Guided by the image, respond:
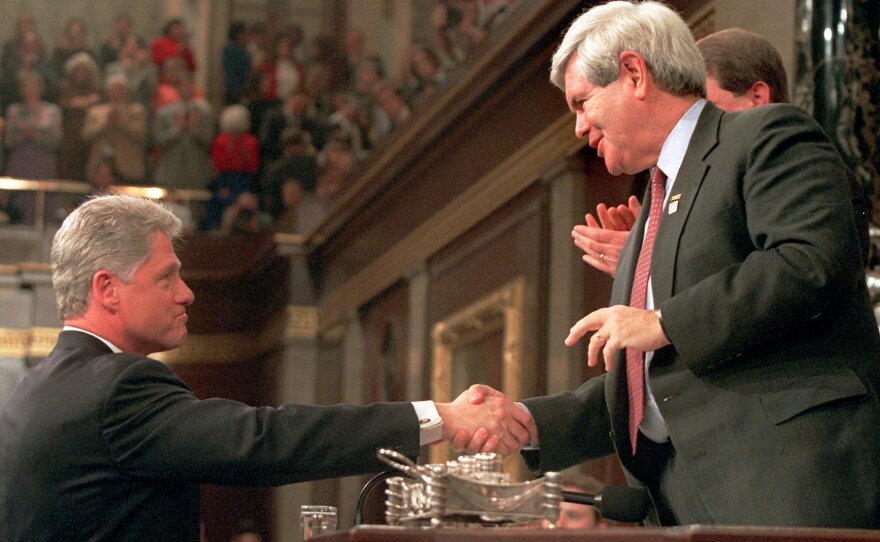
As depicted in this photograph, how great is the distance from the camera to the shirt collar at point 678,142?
2.79 meters

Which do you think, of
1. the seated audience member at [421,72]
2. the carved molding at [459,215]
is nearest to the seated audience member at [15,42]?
the seated audience member at [421,72]

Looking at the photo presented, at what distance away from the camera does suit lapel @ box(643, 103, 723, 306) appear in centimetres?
264

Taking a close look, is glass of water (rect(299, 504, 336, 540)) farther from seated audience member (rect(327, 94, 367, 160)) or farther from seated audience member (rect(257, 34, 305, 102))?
seated audience member (rect(257, 34, 305, 102))

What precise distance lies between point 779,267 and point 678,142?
487mm

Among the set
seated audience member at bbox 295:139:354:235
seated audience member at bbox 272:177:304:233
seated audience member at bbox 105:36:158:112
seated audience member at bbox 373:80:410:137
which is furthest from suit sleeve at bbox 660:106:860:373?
seated audience member at bbox 105:36:158:112

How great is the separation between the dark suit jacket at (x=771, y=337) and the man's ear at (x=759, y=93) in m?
0.78

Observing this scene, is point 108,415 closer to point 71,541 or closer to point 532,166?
point 71,541

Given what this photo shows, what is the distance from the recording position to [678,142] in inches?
110

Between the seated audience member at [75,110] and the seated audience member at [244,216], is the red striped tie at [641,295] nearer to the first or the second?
the seated audience member at [244,216]

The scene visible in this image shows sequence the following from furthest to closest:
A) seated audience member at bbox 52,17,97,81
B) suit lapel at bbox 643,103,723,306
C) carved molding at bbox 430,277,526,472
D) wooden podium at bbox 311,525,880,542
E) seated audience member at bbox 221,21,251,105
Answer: seated audience member at bbox 221,21,251,105
seated audience member at bbox 52,17,97,81
carved molding at bbox 430,277,526,472
suit lapel at bbox 643,103,723,306
wooden podium at bbox 311,525,880,542

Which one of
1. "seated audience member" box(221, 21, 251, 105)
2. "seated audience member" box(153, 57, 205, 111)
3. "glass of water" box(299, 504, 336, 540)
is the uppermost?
"seated audience member" box(221, 21, 251, 105)

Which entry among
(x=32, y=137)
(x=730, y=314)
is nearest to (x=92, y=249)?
(x=730, y=314)

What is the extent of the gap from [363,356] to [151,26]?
6.39 m

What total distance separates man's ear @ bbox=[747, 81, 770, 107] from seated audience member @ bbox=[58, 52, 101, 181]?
392 inches
